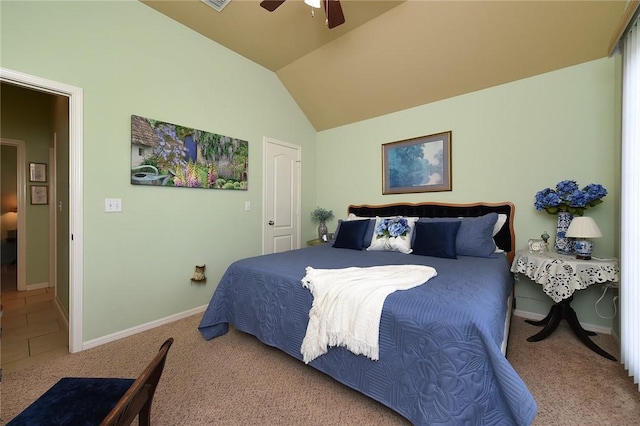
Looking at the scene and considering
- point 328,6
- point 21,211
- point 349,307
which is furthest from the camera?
point 21,211

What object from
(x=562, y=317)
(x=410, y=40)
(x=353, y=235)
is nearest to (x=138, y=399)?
(x=353, y=235)

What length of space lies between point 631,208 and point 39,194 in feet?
21.1

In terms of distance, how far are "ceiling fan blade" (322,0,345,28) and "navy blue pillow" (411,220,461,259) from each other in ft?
6.69

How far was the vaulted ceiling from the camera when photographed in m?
2.24

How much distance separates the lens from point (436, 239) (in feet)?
8.18

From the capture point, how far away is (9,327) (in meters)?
2.47

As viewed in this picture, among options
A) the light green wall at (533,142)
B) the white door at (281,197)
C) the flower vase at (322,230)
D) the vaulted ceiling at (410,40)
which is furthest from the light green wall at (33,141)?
the light green wall at (533,142)

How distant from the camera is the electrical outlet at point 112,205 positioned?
7.40 ft

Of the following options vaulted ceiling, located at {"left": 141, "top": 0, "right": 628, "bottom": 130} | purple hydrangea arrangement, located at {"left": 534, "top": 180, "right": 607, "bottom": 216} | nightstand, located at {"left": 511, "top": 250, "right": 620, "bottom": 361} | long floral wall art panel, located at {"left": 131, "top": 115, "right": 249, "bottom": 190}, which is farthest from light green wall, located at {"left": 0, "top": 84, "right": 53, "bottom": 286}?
purple hydrangea arrangement, located at {"left": 534, "top": 180, "right": 607, "bottom": 216}

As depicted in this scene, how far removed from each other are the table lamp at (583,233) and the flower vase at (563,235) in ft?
0.54

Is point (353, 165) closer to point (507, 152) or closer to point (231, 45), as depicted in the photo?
point (507, 152)

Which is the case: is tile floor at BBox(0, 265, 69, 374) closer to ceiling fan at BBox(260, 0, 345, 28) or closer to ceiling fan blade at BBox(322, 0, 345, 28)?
ceiling fan at BBox(260, 0, 345, 28)

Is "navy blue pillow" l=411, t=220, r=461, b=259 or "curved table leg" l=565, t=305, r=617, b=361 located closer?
"curved table leg" l=565, t=305, r=617, b=361

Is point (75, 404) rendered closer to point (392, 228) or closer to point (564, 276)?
point (392, 228)
